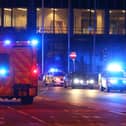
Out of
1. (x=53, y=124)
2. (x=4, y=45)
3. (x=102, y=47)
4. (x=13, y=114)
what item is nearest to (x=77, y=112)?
(x=13, y=114)

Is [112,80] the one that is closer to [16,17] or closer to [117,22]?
[16,17]

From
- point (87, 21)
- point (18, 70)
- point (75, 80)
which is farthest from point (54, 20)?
point (18, 70)

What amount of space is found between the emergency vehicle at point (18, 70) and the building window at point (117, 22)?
5280 cm

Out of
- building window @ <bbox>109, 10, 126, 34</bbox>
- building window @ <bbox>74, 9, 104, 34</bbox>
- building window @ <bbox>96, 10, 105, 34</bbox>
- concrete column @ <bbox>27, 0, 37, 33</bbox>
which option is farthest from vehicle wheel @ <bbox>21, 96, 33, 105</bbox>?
building window @ <bbox>109, 10, 126, 34</bbox>

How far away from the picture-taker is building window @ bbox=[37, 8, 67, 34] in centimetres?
8188

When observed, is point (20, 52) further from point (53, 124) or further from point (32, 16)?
point (32, 16)

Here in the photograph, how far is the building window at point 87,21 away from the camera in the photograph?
8244 cm

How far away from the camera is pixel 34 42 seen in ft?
101

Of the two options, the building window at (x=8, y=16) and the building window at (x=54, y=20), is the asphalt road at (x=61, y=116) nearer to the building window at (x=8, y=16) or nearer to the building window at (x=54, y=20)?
the building window at (x=54, y=20)

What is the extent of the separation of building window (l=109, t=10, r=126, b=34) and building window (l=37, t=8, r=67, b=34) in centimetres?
566

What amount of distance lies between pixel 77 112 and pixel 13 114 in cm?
242

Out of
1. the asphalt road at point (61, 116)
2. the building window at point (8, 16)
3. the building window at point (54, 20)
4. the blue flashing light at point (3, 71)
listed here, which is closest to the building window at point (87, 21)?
the building window at point (54, 20)

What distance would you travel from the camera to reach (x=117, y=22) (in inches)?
3327

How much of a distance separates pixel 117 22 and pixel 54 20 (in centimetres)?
781
